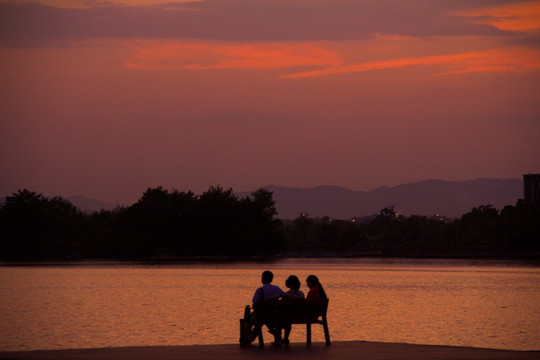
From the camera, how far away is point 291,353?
22.3 meters

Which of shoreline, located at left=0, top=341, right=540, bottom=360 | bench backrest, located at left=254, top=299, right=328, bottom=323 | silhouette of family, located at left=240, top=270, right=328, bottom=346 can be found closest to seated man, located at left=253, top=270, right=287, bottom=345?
silhouette of family, located at left=240, top=270, right=328, bottom=346

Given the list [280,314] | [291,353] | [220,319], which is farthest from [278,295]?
[220,319]

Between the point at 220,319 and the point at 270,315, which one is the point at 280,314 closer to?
the point at 270,315

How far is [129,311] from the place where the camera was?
5828 centimetres

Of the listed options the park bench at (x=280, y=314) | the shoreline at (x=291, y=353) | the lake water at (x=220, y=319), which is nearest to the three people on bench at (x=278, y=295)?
the park bench at (x=280, y=314)

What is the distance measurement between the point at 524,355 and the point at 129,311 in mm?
39586

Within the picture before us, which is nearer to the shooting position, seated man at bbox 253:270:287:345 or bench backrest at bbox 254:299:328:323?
bench backrest at bbox 254:299:328:323

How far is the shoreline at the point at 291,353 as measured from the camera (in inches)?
827

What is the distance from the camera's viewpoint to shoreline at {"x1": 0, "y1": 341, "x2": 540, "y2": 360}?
2100cm

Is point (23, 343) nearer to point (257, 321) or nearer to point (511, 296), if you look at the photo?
point (257, 321)

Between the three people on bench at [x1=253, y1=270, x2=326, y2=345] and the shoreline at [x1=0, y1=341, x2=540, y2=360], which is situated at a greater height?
the three people on bench at [x1=253, y1=270, x2=326, y2=345]

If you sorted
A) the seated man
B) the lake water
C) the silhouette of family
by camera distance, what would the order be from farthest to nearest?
the lake water
the seated man
the silhouette of family

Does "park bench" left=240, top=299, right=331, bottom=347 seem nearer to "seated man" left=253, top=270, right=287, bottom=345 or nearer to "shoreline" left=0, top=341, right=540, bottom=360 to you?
"seated man" left=253, top=270, right=287, bottom=345

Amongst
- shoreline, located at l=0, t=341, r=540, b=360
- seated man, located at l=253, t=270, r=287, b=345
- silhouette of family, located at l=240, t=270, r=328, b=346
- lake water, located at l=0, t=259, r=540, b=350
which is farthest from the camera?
lake water, located at l=0, t=259, r=540, b=350
